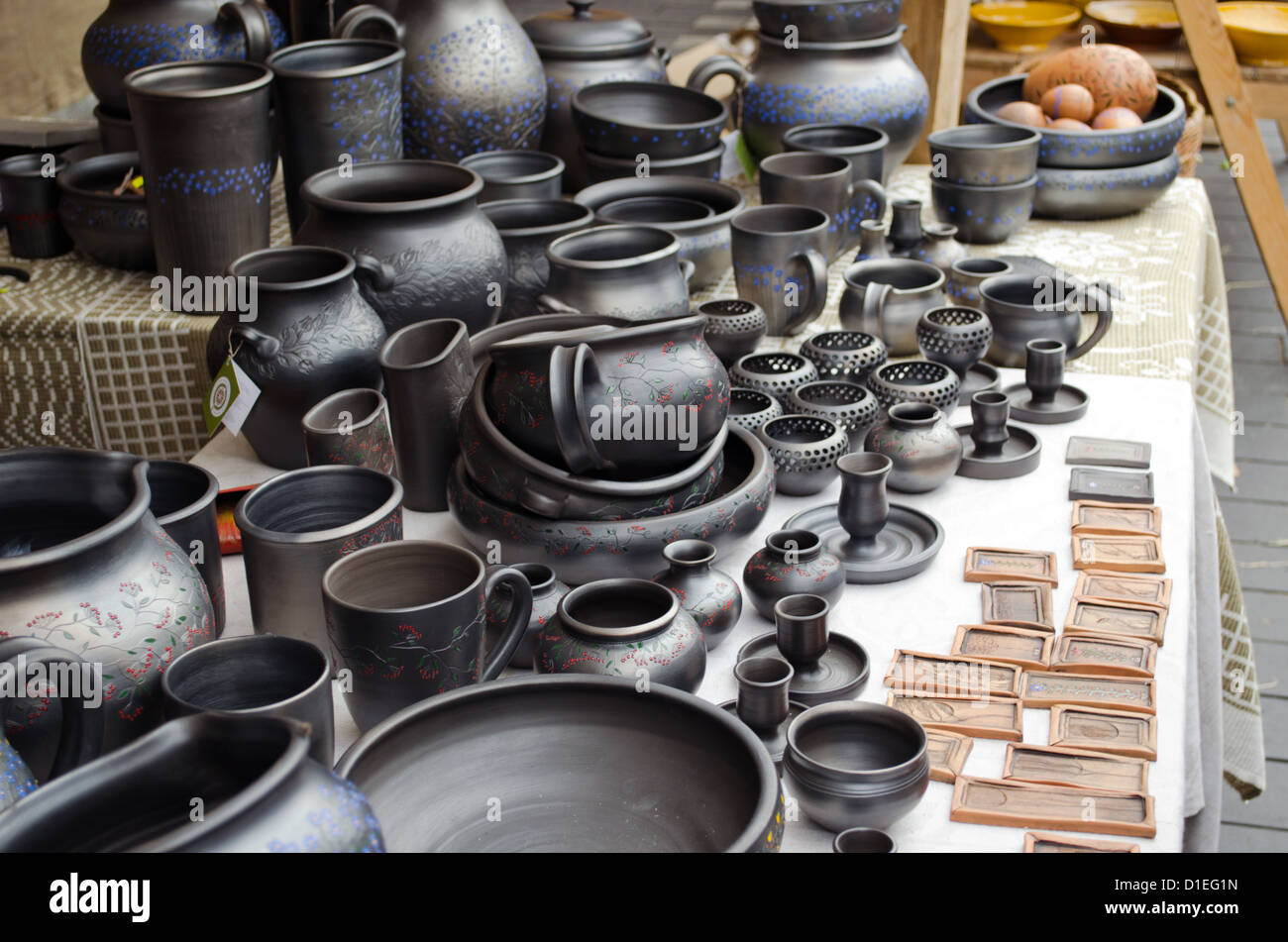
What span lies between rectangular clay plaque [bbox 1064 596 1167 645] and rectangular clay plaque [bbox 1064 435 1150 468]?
1.18 feet

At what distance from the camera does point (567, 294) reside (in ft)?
5.78

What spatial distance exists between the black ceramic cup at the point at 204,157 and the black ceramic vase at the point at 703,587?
106cm

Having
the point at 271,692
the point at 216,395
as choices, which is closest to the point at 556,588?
the point at 271,692

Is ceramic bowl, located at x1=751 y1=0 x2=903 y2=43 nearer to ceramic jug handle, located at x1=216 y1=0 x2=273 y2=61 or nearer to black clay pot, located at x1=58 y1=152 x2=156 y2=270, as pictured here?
ceramic jug handle, located at x1=216 y1=0 x2=273 y2=61

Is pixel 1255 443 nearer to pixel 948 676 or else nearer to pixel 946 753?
pixel 948 676

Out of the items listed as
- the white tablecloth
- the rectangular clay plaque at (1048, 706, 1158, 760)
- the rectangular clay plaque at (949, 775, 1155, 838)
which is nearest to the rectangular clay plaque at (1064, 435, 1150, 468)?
the white tablecloth

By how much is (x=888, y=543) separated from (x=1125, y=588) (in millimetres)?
268

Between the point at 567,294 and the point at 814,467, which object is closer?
the point at 814,467

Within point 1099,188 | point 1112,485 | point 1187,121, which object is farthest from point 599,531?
point 1187,121

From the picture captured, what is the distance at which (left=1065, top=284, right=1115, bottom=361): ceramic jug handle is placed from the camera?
1967mm

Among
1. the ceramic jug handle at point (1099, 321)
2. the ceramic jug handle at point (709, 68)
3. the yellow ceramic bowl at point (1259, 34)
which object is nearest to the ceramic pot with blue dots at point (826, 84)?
the ceramic jug handle at point (709, 68)

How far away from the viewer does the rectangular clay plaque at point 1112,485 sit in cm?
164
